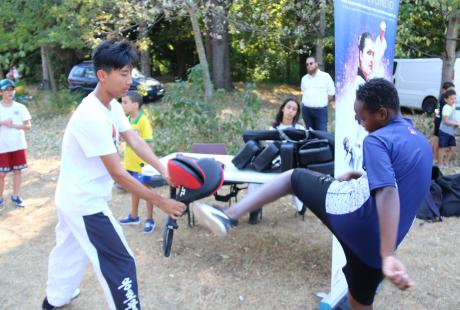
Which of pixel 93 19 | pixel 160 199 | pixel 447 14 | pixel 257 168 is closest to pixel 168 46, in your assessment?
pixel 93 19

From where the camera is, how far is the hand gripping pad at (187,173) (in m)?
2.33

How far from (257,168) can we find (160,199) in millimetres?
1933

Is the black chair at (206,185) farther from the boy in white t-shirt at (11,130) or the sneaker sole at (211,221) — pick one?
the boy in white t-shirt at (11,130)

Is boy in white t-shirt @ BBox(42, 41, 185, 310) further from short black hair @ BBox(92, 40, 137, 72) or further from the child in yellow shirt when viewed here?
the child in yellow shirt

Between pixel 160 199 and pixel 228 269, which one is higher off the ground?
pixel 160 199

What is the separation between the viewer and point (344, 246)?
2533 millimetres

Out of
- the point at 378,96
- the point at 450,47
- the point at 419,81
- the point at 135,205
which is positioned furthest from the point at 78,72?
the point at 378,96

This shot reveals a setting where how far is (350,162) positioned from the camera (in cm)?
334

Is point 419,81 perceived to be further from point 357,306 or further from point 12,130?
point 357,306

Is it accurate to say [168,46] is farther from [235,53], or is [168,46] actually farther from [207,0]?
[207,0]

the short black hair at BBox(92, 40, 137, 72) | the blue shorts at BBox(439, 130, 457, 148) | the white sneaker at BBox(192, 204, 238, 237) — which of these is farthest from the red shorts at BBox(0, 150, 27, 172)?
the blue shorts at BBox(439, 130, 457, 148)

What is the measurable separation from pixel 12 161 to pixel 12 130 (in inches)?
15.9

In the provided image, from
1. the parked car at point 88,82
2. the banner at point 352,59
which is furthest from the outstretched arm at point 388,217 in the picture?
the parked car at point 88,82

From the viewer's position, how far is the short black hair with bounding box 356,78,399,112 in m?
2.25
